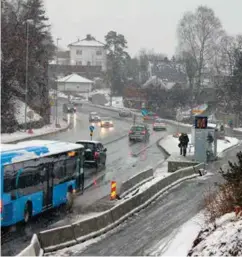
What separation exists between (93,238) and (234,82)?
78.8 metres

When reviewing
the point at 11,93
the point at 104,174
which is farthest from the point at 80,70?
the point at 104,174

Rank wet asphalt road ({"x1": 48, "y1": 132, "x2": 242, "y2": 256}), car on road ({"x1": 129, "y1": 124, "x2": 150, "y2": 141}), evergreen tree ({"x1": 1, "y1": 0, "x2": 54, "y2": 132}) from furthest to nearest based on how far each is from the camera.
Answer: evergreen tree ({"x1": 1, "y1": 0, "x2": 54, "y2": 132}) → car on road ({"x1": 129, "y1": 124, "x2": 150, "y2": 141}) → wet asphalt road ({"x1": 48, "y1": 132, "x2": 242, "y2": 256})

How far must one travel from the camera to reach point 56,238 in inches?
672

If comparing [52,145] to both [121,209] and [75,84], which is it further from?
[75,84]

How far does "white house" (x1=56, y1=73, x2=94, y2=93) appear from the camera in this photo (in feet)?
525

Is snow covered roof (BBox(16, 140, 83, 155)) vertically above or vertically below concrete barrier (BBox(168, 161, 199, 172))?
above

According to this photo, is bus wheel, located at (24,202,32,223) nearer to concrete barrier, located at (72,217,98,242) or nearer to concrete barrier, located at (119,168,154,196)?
concrete barrier, located at (72,217,98,242)

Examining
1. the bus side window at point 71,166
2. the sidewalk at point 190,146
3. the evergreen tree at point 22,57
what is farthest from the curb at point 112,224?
the evergreen tree at point 22,57

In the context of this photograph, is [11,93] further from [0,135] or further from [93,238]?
[93,238]

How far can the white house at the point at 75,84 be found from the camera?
160125mm

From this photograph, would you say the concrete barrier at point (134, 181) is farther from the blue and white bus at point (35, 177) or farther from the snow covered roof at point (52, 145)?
the snow covered roof at point (52, 145)

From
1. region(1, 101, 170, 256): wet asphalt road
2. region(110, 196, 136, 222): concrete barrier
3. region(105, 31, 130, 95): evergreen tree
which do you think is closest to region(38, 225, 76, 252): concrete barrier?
region(1, 101, 170, 256): wet asphalt road

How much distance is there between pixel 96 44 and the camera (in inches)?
7608

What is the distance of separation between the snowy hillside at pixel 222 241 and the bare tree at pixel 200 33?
84619 millimetres
